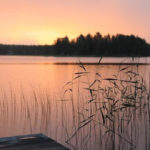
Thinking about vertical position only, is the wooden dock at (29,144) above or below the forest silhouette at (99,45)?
below

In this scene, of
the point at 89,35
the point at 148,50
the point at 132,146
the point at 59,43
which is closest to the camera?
the point at 132,146

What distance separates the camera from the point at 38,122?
5.92 metres

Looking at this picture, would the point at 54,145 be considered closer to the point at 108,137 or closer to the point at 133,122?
the point at 108,137

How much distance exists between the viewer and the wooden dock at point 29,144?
292 cm

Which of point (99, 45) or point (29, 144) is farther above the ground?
point (99, 45)

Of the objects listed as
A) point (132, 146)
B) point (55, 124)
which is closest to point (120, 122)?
point (132, 146)

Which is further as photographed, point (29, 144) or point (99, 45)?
point (99, 45)

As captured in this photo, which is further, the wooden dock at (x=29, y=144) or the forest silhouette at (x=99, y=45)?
the forest silhouette at (x=99, y=45)

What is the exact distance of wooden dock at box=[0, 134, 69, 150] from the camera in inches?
115

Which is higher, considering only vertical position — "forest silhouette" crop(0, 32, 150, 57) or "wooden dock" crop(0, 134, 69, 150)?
"forest silhouette" crop(0, 32, 150, 57)

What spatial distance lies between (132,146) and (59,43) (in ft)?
111

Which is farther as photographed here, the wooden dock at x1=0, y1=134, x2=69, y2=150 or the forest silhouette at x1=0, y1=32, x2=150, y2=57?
the forest silhouette at x1=0, y1=32, x2=150, y2=57

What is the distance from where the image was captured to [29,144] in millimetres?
3039

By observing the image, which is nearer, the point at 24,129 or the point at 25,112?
the point at 24,129
